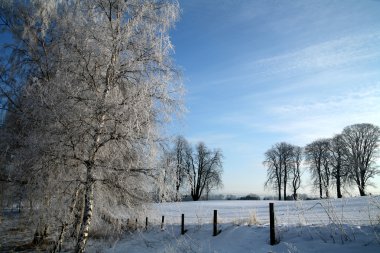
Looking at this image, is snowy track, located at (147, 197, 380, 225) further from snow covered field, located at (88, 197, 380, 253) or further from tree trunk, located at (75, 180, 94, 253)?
tree trunk, located at (75, 180, 94, 253)

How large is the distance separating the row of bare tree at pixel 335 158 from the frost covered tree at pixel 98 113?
103ft

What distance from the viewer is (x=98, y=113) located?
819 centimetres

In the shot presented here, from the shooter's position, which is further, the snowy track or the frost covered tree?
the frost covered tree

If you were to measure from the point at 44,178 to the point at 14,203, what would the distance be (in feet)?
10.6

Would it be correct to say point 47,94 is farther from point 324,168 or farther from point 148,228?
point 324,168

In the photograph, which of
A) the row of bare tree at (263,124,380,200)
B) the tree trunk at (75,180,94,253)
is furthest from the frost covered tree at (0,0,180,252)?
the row of bare tree at (263,124,380,200)

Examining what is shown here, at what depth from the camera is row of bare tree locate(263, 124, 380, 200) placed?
134 feet

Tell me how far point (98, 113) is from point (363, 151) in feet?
143

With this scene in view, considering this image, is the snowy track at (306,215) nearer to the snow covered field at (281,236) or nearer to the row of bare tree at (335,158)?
the snow covered field at (281,236)

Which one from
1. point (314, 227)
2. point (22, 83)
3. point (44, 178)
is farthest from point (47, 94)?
point (314, 227)

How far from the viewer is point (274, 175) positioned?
54.4 m

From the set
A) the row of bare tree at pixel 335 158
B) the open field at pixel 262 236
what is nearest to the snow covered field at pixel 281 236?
the open field at pixel 262 236

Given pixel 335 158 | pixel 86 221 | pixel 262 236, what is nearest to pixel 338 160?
pixel 335 158

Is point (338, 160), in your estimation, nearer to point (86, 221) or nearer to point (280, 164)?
point (280, 164)
